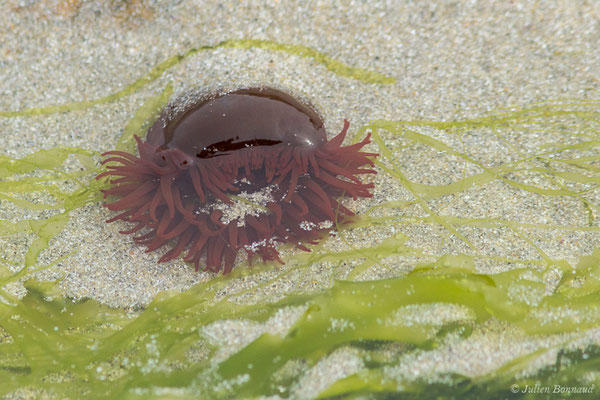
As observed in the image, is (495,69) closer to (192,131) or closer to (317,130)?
(317,130)

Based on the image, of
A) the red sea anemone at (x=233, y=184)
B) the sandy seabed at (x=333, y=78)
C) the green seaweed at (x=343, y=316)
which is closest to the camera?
the green seaweed at (x=343, y=316)

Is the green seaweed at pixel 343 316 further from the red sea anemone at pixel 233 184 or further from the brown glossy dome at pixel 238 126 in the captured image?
the brown glossy dome at pixel 238 126

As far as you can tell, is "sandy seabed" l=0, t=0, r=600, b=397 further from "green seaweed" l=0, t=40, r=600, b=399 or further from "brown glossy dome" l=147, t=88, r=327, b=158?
"brown glossy dome" l=147, t=88, r=327, b=158

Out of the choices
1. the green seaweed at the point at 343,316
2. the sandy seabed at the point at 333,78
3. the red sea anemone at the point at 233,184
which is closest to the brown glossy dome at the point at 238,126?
the red sea anemone at the point at 233,184

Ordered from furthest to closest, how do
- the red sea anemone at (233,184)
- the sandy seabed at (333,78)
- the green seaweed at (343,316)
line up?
the sandy seabed at (333,78)
the red sea anemone at (233,184)
the green seaweed at (343,316)

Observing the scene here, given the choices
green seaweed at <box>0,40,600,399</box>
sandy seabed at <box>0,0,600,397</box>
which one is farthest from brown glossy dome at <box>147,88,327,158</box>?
green seaweed at <box>0,40,600,399</box>

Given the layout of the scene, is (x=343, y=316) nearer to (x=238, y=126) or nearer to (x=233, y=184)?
(x=233, y=184)

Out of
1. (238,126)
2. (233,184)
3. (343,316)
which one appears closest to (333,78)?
(238,126)
